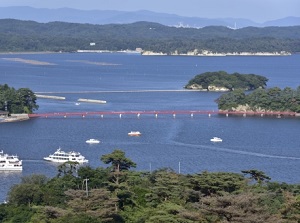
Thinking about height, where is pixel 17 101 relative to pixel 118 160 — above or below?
below

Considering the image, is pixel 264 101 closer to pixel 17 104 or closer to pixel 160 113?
pixel 160 113

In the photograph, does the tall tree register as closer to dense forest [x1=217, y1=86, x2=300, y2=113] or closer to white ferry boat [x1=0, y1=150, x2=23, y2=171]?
white ferry boat [x1=0, y1=150, x2=23, y2=171]

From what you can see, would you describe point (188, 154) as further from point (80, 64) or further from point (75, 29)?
point (75, 29)

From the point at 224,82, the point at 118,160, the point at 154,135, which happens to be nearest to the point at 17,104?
the point at 154,135

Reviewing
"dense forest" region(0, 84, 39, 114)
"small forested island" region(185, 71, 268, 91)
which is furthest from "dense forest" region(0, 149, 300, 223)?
"small forested island" region(185, 71, 268, 91)

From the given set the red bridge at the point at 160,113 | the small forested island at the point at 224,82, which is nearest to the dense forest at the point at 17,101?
the red bridge at the point at 160,113
